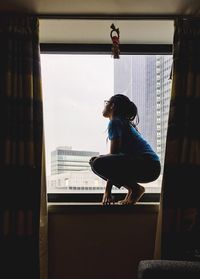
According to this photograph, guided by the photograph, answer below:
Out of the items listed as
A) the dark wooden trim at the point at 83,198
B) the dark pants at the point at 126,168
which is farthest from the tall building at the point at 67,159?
the dark pants at the point at 126,168

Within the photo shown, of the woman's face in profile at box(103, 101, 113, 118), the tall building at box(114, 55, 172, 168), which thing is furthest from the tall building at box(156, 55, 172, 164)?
the woman's face in profile at box(103, 101, 113, 118)

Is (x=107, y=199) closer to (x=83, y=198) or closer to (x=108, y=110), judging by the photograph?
(x=83, y=198)

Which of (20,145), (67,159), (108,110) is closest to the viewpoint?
(20,145)

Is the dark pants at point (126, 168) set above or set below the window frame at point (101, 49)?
below

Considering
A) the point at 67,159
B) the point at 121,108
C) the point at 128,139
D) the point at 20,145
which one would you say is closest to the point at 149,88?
the point at 121,108

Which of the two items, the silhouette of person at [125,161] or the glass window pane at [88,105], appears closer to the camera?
the silhouette of person at [125,161]

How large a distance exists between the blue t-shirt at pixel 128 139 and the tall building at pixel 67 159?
0.35 metres

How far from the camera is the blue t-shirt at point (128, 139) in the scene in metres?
2.27

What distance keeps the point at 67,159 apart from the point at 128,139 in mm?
520

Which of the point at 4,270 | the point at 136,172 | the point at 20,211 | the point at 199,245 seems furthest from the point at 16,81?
the point at 199,245

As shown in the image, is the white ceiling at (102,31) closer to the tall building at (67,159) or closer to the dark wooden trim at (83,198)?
the tall building at (67,159)

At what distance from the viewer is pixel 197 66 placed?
88.8 inches

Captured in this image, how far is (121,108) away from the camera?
236 cm

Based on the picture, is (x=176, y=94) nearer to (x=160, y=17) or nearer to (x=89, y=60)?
(x=160, y=17)
